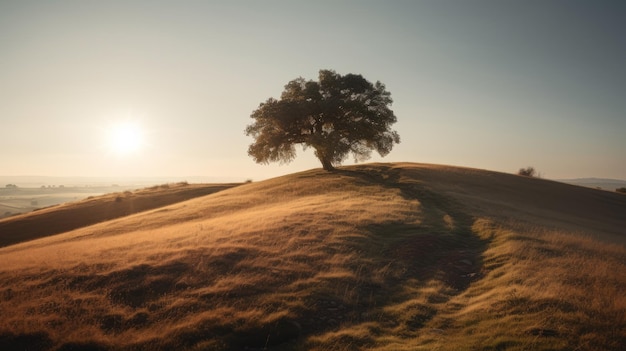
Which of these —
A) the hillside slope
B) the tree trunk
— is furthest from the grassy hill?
the tree trunk

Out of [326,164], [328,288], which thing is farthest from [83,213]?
[328,288]

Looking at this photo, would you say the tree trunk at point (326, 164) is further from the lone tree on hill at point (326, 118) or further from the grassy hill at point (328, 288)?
the grassy hill at point (328, 288)

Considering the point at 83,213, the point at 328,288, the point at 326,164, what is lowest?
the point at 328,288

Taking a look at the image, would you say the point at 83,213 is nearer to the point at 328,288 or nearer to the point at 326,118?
the point at 326,118

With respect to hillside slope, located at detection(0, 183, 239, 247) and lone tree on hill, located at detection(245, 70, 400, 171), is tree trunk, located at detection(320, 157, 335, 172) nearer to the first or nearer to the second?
lone tree on hill, located at detection(245, 70, 400, 171)

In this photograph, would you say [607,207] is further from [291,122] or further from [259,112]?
[259,112]

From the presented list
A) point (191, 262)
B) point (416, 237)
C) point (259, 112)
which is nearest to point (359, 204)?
point (416, 237)

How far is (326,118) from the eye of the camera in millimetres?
48188

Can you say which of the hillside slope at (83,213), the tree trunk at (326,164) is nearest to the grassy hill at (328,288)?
A: the hillside slope at (83,213)

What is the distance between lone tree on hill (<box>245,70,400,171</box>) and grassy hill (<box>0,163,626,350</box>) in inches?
911

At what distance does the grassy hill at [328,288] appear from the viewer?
1021cm

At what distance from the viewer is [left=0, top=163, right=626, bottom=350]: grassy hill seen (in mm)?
10211

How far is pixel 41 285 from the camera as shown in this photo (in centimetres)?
1421

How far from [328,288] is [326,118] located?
A: 36970 mm
